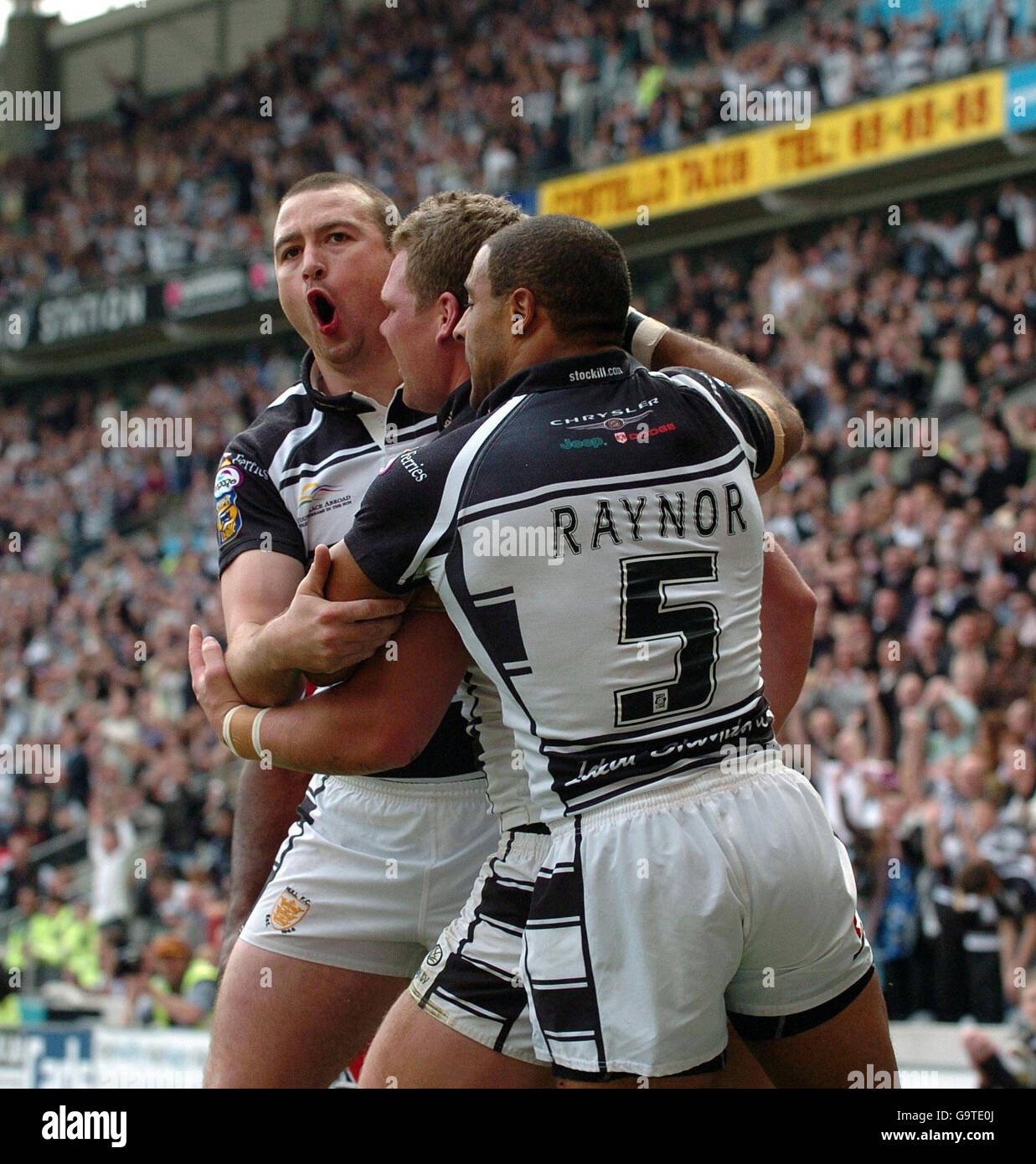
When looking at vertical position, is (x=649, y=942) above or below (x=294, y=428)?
below

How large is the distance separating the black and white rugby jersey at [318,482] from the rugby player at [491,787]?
0.22 metres

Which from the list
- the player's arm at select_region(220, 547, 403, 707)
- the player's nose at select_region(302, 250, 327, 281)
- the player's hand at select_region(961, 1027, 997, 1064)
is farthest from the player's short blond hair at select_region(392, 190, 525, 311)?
the player's hand at select_region(961, 1027, 997, 1064)

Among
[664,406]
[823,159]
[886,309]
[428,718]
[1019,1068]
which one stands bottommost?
[1019,1068]

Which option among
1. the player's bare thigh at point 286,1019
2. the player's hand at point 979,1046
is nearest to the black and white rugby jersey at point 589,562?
the player's bare thigh at point 286,1019

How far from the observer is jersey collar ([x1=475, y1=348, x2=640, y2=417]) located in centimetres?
296

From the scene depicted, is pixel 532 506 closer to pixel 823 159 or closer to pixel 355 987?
pixel 355 987

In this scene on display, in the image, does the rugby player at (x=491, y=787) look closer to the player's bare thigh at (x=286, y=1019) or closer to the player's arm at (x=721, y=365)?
the player's arm at (x=721, y=365)

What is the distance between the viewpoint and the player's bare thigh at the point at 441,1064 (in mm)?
3074

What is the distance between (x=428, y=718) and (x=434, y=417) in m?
0.96

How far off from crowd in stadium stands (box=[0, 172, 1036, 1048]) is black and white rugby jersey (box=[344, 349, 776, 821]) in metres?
4.27

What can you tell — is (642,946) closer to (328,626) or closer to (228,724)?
(328,626)

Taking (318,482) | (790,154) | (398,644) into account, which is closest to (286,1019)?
(398,644)

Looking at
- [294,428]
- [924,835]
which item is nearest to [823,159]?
[924,835]
